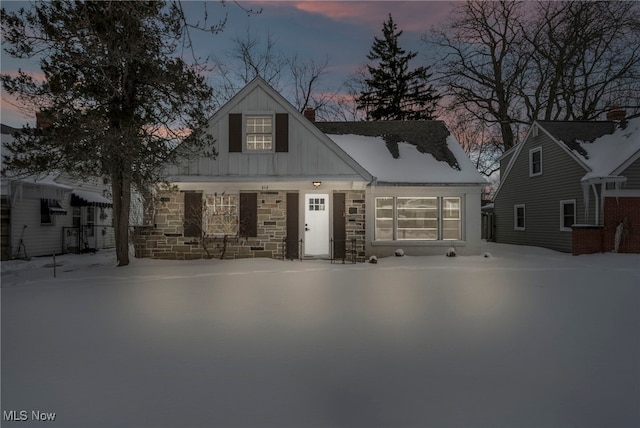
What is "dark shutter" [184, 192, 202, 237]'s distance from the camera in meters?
13.1

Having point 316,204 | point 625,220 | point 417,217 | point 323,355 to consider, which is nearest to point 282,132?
point 316,204

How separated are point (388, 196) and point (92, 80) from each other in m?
9.69

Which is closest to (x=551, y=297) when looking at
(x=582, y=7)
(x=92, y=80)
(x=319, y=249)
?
(x=319, y=249)

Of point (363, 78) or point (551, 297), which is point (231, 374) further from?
point (363, 78)

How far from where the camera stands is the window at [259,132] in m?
12.9

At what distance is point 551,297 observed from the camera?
23.0 ft

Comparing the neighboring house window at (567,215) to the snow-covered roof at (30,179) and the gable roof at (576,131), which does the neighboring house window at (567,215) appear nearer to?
the gable roof at (576,131)

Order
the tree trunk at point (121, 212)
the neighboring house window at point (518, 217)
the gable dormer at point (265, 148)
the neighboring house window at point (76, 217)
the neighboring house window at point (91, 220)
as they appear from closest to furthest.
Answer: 1. the tree trunk at point (121, 212)
2. the gable dormer at point (265, 148)
3. the neighboring house window at point (76, 217)
4. the neighboring house window at point (91, 220)
5. the neighboring house window at point (518, 217)

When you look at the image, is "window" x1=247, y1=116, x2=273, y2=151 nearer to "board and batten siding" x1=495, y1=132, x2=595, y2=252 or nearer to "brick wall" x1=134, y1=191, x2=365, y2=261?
"brick wall" x1=134, y1=191, x2=365, y2=261

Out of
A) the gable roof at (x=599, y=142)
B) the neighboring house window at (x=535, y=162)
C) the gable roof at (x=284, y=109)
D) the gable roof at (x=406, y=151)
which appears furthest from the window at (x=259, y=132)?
the neighboring house window at (x=535, y=162)

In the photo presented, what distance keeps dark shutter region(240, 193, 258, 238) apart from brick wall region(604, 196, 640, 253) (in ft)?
39.9

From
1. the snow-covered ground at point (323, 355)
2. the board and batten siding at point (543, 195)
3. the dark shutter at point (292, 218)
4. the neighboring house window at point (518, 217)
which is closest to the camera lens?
the snow-covered ground at point (323, 355)

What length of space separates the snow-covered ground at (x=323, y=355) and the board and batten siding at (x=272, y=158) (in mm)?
5274

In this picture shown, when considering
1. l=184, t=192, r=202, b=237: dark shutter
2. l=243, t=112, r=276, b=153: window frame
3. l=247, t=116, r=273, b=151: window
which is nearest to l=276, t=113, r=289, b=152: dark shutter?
l=243, t=112, r=276, b=153: window frame
